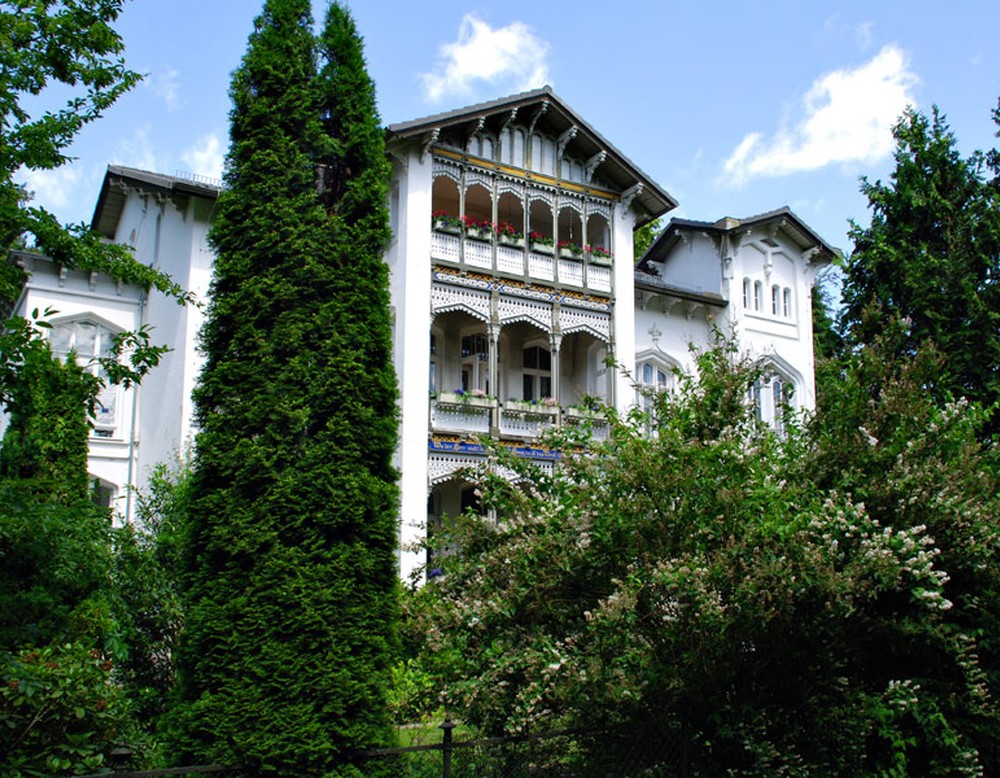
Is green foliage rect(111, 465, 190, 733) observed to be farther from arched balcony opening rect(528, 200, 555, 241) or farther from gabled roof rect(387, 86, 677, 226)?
arched balcony opening rect(528, 200, 555, 241)

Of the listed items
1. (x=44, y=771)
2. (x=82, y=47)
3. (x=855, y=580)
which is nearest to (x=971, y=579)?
(x=855, y=580)

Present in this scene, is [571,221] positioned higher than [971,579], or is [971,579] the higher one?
[571,221]

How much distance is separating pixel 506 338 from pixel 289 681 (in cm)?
1878

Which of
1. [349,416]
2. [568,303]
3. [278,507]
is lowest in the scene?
[278,507]

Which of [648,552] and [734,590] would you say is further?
[648,552]

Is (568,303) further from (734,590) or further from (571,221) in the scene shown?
(734,590)

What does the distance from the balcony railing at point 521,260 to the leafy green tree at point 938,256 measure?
6.29 meters

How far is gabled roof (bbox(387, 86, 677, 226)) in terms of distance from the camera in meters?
22.8

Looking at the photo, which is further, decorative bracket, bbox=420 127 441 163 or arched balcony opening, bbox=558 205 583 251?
arched balcony opening, bbox=558 205 583 251

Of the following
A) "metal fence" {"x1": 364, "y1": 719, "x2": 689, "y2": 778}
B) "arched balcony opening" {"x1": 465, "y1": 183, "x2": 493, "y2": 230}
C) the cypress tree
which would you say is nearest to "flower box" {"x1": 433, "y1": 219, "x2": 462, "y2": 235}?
"arched balcony opening" {"x1": 465, "y1": 183, "x2": 493, "y2": 230}

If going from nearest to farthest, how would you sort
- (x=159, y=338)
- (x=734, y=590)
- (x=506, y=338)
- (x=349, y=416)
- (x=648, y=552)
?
(x=734, y=590), (x=648, y=552), (x=349, y=416), (x=159, y=338), (x=506, y=338)

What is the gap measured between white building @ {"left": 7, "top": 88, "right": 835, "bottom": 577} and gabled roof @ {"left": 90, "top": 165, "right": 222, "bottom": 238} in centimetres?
7

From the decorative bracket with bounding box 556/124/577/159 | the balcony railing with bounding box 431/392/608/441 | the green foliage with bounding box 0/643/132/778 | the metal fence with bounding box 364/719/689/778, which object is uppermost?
the decorative bracket with bounding box 556/124/577/159

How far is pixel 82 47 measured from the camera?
9.80 m
